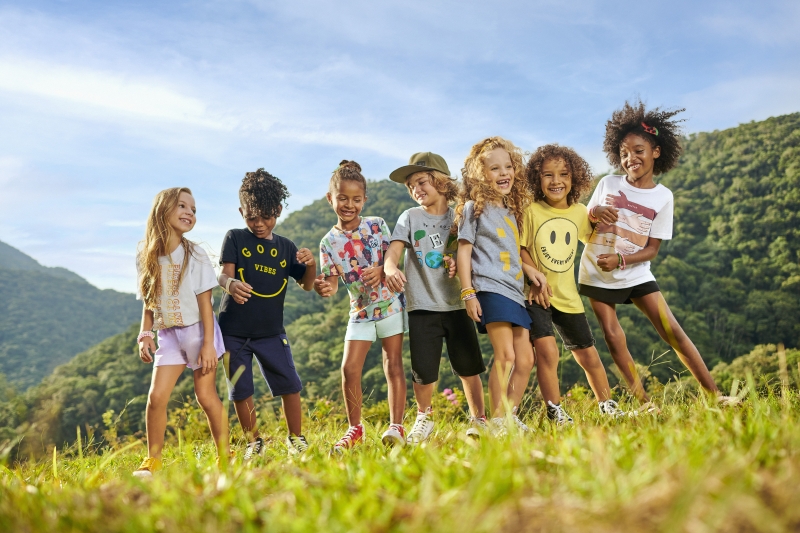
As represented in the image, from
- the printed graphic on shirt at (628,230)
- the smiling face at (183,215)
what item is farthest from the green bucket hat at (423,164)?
the smiling face at (183,215)

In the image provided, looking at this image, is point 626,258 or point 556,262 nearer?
point 556,262

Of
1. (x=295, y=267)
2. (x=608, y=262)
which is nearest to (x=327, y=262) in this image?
(x=295, y=267)

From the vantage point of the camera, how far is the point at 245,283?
13.4ft

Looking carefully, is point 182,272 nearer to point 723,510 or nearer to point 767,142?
point 723,510

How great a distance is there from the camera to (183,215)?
392 cm

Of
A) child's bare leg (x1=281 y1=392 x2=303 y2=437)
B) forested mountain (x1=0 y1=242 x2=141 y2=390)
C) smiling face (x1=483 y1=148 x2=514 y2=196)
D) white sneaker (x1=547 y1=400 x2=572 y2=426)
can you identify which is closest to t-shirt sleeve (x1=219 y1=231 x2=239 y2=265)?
child's bare leg (x1=281 y1=392 x2=303 y2=437)

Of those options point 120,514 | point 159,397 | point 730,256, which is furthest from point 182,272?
point 730,256

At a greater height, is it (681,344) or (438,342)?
(438,342)

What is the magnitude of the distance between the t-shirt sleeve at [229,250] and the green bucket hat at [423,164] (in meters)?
1.18

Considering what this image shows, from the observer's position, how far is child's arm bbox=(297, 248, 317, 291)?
421cm

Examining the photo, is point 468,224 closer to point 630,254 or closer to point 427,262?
point 427,262

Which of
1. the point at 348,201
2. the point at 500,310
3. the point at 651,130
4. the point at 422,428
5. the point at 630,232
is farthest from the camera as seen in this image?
the point at 651,130

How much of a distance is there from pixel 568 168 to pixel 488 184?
2.02 feet

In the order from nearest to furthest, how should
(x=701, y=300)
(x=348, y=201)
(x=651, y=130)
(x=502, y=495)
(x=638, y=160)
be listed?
1. (x=502, y=495)
2. (x=348, y=201)
3. (x=638, y=160)
4. (x=651, y=130)
5. (x=701, y=300)
